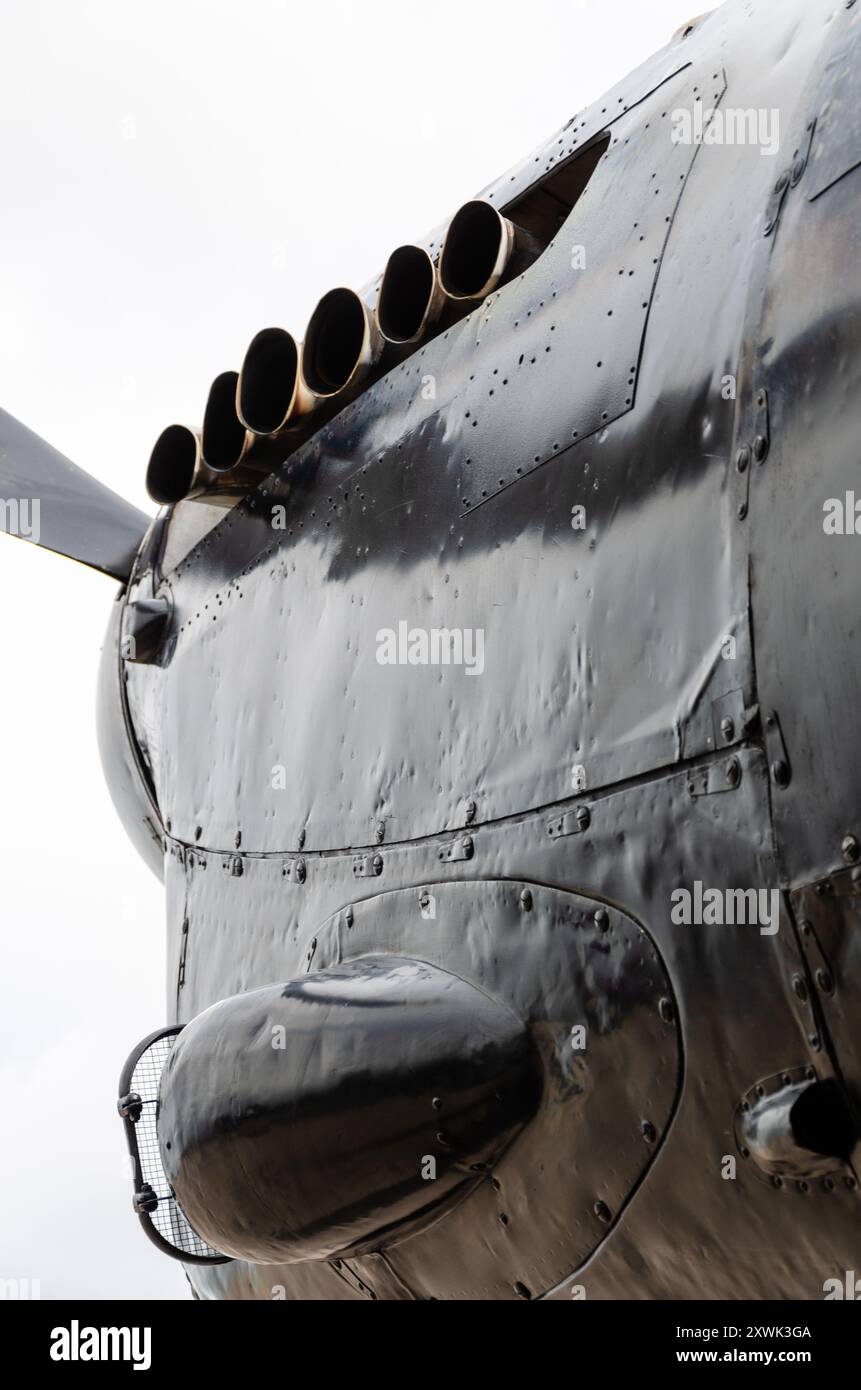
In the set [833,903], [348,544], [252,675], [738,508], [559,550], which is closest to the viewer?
[833,903]

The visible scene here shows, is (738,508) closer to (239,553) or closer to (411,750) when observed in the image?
(411,750)

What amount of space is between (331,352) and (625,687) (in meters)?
2.29

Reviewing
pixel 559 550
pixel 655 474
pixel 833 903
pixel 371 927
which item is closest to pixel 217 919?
pixel 371 927

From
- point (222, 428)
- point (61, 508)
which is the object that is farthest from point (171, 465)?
point (61, 508)

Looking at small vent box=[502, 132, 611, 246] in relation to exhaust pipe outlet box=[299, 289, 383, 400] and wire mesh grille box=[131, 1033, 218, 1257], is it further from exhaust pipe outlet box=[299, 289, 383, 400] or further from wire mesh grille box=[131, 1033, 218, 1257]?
wire mesh grille box=[131, 1033, 218, 1257]

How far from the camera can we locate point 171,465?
621 centimetres

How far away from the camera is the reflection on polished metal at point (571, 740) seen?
132 inches

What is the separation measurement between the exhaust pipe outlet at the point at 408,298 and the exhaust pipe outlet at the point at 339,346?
16cm

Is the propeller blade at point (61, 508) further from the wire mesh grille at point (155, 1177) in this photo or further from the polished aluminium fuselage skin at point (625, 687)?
the wire mesh grille at point (155, 1177)

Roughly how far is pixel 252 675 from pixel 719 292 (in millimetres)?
2685

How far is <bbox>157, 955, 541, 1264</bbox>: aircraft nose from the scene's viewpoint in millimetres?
4082

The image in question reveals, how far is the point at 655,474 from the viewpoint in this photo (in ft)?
12.7

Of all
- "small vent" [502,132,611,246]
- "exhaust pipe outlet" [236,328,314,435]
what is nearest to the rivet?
"small vent" [502,132,611,246]

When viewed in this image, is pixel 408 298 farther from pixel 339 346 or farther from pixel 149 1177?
pixel 149 1177
